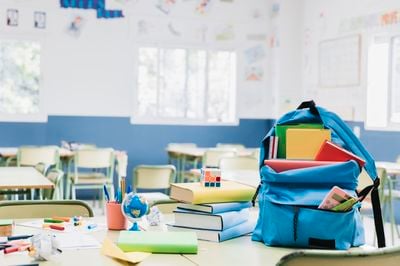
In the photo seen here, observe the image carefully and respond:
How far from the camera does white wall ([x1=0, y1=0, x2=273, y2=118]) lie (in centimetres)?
789

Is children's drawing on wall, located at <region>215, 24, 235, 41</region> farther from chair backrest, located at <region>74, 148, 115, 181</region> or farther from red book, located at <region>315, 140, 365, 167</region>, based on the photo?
red book, located at <region>315, 140, 365, 167</region>

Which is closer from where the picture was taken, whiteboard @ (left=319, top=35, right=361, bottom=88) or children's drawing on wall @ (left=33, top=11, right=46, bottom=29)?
whiteboard @ (left=319, top=35, right=361, bottom=88)

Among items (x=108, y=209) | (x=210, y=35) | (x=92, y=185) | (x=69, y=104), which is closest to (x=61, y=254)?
(x=108, y=209)

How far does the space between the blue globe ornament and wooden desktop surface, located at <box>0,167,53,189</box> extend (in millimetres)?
1788

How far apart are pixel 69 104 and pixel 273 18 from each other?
10.8 ft

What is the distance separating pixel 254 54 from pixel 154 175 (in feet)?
13.0

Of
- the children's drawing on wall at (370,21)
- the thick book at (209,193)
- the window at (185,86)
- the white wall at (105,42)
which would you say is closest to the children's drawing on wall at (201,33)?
the white wall at (105,42)

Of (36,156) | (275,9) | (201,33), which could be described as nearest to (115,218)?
(36,156)

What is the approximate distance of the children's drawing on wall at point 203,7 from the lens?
8.55 metres

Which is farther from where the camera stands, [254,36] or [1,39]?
[254,36]

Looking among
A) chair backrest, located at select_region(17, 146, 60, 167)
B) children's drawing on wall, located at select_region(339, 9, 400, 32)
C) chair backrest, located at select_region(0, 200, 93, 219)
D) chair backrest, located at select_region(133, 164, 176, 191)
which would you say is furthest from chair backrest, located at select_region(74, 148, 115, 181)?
chair backrest, located at select_region(0, 200, 93, 219)

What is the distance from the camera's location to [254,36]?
8859 millimetres

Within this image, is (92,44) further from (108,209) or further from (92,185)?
(108,209)

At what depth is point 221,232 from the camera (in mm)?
1828
